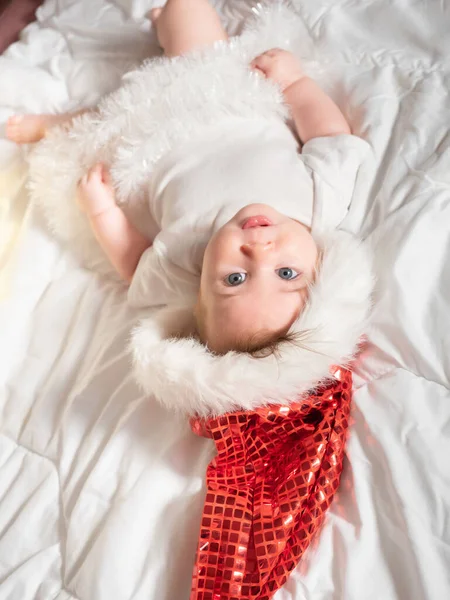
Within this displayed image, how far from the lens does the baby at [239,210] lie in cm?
87

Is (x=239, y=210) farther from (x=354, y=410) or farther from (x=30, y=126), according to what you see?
(x=30, y=126)

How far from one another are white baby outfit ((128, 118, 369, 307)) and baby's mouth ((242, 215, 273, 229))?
0.09m

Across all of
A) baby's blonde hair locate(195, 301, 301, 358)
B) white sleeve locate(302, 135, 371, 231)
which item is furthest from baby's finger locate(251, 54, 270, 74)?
baby's blonde hair locate(195, 301, 301, 358)

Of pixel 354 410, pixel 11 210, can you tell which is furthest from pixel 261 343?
pixel 11 210

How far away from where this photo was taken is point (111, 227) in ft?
3.67

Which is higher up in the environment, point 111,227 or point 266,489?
point 111,227

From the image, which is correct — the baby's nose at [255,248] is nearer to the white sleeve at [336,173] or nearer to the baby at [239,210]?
the baby at [239,210]

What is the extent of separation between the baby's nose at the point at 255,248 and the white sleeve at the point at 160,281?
0.18 metres

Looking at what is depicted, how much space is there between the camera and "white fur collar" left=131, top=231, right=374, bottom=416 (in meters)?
0.80

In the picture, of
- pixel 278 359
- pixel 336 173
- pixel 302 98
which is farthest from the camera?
pixel 302 98

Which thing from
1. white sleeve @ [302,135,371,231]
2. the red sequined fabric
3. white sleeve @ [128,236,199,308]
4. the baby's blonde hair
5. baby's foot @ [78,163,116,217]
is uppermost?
white sleeve @ [302,135,371,231]

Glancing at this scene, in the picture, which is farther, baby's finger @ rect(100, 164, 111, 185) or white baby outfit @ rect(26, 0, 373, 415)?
baby's finger @ rect(100, 164, 111, 185)

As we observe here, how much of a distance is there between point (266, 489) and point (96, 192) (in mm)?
613

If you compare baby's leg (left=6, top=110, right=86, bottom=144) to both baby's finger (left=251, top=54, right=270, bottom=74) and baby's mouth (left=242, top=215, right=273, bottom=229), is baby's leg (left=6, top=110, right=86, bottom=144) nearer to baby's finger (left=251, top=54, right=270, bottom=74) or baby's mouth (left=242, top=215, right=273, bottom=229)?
baby's finger (left=251, top=54, right=270, bottom=74)
